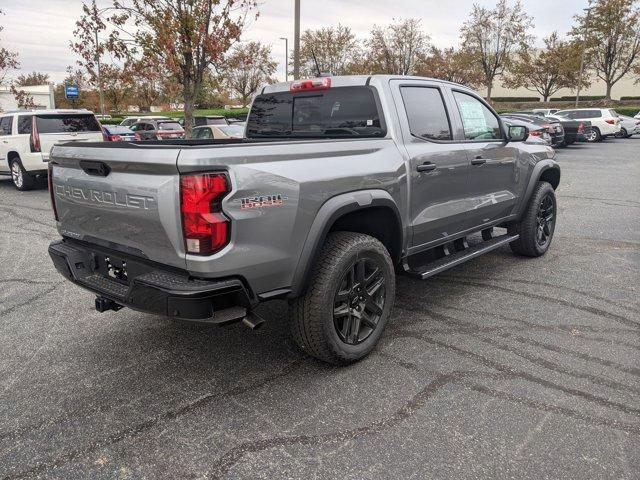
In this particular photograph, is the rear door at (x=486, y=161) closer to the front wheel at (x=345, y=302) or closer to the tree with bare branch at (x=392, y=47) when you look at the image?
the front wheel at (x=345, y=302)

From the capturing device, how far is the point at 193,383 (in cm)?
319

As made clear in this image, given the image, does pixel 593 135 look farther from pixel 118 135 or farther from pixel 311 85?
pixel 311 85

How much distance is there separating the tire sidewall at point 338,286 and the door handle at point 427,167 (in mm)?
735

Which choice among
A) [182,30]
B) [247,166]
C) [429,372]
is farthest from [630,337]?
[182,30]

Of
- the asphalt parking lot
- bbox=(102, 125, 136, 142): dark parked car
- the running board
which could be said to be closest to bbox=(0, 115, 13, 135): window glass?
bbox=(102, 125, 136, 142): dark parked car

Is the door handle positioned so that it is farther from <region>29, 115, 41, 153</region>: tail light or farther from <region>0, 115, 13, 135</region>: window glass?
<region>0, 115, 13, 135</region>: window glass

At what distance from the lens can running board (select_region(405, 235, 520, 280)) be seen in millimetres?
3888

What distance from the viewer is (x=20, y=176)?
1146cm

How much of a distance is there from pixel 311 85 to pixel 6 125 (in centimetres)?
1046

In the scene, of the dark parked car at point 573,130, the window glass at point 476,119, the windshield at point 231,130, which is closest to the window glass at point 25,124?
the windshield at point 231,130

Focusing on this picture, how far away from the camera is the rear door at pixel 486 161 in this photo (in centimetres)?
450

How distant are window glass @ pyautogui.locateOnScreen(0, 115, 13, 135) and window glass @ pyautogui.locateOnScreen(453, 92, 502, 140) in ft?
35.2

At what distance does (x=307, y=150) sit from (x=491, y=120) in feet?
8.83

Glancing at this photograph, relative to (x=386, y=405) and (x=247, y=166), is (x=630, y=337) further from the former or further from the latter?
(x=247, y=166)
